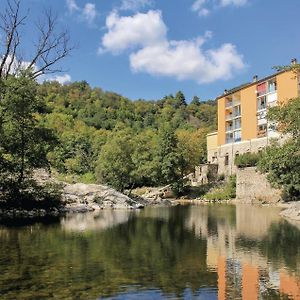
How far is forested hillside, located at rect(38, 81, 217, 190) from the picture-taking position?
167ft

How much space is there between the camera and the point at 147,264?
11867mm

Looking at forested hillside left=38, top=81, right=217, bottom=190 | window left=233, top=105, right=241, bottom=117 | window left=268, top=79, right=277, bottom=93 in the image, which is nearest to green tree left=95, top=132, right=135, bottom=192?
forested hillside left=38, top=81, right=217, bottom=190

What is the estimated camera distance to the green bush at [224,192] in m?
53.0

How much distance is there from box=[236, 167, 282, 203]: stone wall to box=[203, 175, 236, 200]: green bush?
1.94 m

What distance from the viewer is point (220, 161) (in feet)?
206

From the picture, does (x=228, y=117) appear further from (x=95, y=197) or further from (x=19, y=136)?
(x=19, y=136)

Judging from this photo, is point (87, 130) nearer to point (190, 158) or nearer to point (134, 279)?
point (190, 158)

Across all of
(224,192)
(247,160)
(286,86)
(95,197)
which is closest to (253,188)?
(247,160)

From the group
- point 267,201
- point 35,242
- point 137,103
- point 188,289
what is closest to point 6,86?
point 35,242

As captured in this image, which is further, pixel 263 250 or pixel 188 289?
pixel 263 250

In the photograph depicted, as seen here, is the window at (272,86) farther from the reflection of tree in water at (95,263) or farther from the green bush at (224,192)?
the reflection of tree in water at (95,263)

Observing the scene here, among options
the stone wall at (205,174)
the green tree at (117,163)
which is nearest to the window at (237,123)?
the stone wall at (205,174)

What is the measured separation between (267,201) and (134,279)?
3886 cm

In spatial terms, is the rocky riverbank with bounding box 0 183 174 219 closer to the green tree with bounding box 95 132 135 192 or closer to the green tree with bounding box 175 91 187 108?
the green tree with bounding box 95 132 135 192
